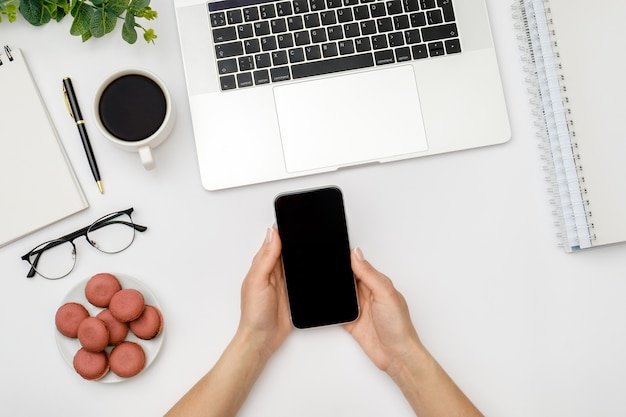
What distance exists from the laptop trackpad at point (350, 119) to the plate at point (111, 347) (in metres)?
0.29

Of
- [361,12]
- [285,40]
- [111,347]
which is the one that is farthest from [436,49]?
[111,347]

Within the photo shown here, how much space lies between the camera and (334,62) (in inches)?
32.4

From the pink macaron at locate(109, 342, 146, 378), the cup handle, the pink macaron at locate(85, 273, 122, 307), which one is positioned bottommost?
the pink macaron at locate(109, 342, 146, 378)

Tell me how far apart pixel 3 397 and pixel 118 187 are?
369 mm

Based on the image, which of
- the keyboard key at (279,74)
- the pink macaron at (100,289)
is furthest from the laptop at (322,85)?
the pink macaron at (100,289)

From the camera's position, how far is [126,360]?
781mm

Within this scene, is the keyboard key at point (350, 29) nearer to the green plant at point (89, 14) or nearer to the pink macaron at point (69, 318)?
the green plant at point (89, 14)

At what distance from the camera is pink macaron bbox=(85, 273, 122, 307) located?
2.58 feet

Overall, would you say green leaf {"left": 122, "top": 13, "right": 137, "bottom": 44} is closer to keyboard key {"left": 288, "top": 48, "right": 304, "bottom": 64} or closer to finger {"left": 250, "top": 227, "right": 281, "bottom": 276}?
keyboard key {"left": 288, "top": 48, "right": 304, "bottom": 64}

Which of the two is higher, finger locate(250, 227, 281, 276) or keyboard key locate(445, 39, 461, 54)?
keyboard key locate(445, 39, 461, 54)

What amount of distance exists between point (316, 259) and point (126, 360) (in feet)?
1.03

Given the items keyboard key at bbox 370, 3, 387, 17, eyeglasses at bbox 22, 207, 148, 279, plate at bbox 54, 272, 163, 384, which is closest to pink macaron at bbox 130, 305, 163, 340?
plate at bbox 54, 272, 163, 384

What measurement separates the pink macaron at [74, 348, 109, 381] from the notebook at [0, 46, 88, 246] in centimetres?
21

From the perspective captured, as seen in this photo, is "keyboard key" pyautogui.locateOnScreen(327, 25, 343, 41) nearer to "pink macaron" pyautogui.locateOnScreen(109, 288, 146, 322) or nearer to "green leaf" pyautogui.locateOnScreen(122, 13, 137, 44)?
"green leaf" pyautogui.locateOnScreen(122, 13, 137, 44)
